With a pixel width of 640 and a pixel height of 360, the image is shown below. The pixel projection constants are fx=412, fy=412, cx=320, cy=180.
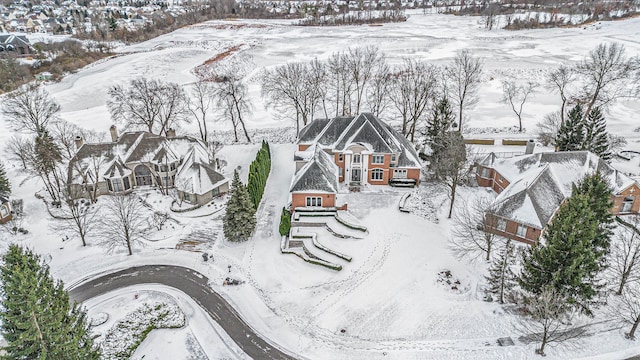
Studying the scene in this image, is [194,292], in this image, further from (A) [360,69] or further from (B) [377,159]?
(A) [360,69]

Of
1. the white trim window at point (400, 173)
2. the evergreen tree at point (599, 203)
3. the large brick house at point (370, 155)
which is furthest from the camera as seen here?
the white trim window at point (400, 173)

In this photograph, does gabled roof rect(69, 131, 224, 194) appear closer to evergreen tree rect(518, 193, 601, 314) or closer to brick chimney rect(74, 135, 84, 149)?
brick chimney rect(74, 135, 84, 149)

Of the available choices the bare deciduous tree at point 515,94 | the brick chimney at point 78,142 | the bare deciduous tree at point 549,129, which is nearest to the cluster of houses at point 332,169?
the brick chimney at point 78,142

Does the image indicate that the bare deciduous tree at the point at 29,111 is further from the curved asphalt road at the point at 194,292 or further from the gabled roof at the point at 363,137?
the gabled roof at the point at 363,137

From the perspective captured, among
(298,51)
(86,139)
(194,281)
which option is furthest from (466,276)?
(298,51)

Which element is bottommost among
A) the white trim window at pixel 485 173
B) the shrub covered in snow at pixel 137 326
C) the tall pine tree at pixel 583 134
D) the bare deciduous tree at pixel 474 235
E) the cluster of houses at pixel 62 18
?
the shrub covered in snow at pixel 137 326
